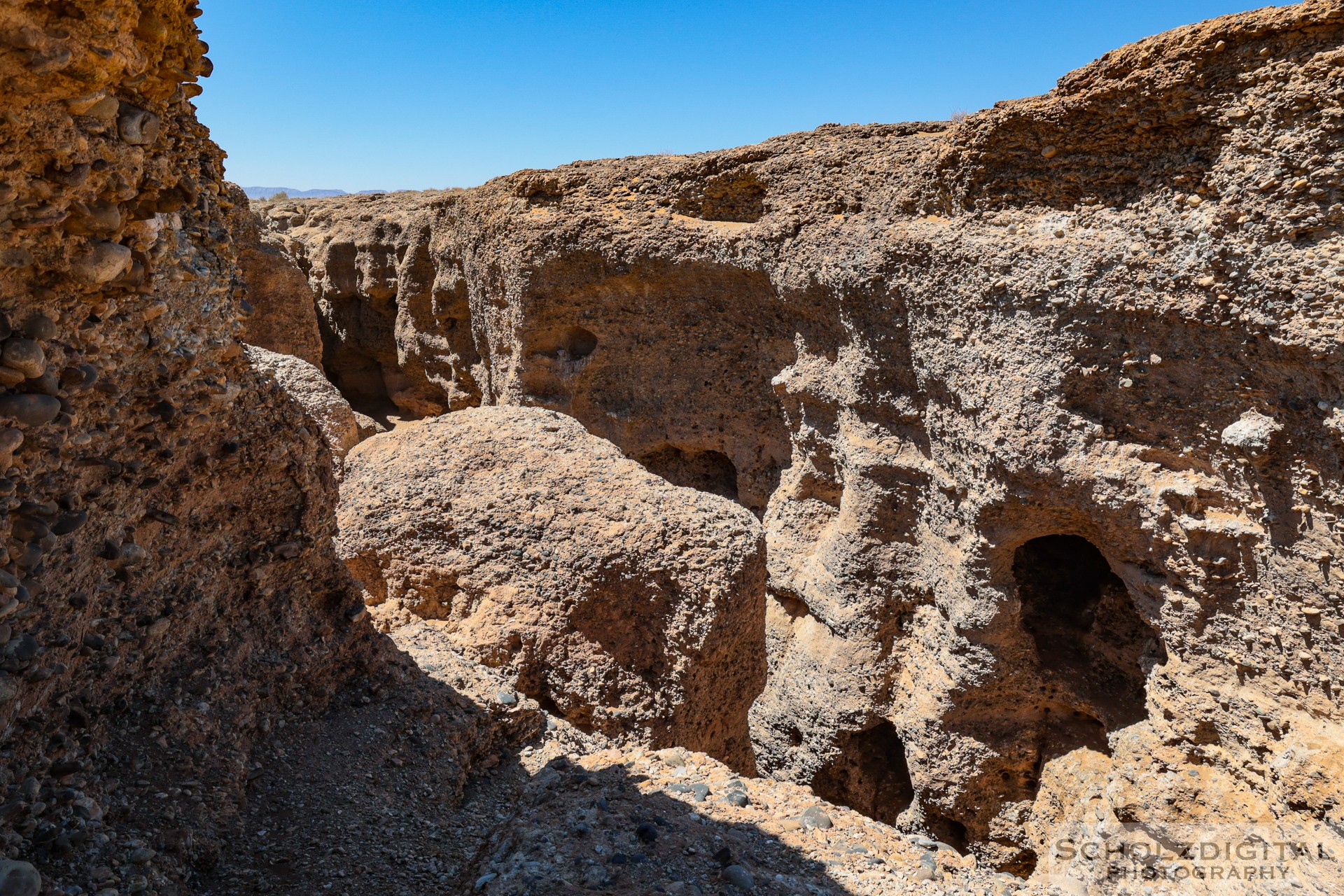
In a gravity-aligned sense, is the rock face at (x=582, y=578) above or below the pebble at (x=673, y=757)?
above

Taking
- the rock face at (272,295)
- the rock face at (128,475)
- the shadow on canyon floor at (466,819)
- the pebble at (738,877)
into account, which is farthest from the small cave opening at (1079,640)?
the rock face at (272,295)

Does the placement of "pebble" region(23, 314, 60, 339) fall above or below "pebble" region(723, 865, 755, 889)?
above

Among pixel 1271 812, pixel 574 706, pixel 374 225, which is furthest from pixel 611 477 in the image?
pixel 374 225

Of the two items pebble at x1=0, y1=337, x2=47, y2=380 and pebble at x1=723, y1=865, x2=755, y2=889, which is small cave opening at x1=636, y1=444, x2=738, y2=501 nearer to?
pebble at x1=723, y1=865, x2=755, y2=889

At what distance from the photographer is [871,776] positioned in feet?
19.2

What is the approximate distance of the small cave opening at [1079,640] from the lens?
4703mm

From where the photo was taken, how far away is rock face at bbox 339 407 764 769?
3.09 meters

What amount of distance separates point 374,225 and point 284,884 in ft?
35.4

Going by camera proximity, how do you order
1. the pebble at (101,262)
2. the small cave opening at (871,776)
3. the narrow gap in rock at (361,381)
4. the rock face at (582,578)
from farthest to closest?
the narrow gap in rock at (361,381) < the small cave opening at (871,776) < the rock face at (582,578) < the pebble at (101,262)

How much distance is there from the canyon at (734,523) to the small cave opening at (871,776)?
0.03m

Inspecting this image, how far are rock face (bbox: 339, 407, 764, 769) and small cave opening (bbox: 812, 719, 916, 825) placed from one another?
244 cm

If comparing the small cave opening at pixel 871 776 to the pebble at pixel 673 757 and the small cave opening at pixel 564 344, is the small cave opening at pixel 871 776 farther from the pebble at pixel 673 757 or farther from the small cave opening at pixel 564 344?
the small cave opening at pixel 564 344

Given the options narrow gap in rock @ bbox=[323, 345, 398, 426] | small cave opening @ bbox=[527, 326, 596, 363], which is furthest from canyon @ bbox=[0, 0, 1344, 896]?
narrow gap in rock @ bbox=[323, 345, 398, 426]

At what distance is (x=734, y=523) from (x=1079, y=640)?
2.83m
